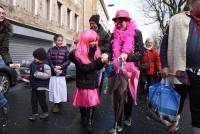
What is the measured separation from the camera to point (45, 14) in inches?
1153

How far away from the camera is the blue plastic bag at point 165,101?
4.73 m

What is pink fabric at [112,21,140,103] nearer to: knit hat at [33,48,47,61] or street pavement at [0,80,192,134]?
street pavement at [0,80,192,134]

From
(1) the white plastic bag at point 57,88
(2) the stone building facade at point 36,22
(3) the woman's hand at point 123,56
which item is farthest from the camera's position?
(2) the stone building facade at point 36,22

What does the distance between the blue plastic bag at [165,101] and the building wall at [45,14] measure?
55.3ft

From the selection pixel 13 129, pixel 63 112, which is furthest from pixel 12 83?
pixel 13 129

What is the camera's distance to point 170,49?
467cm

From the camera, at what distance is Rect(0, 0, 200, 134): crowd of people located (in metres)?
4.53

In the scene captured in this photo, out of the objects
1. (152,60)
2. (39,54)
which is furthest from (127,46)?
(152,60)

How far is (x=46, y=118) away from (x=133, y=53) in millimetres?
2553

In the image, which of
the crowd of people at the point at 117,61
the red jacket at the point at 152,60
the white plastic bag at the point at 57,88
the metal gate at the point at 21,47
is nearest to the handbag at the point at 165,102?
the crowd of people at the point at 117,61

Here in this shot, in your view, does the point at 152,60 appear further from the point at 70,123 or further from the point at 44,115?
the point at 70,123

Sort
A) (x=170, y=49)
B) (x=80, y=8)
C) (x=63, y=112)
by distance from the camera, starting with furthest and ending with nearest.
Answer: (x=80, y=8) < (x=63, y=112) < (x=170, y=49)

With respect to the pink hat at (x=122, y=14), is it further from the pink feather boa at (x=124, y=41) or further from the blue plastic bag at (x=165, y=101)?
the blue plastic bag at (x=165, y=101)

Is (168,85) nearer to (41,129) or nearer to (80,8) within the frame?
(41,129)
